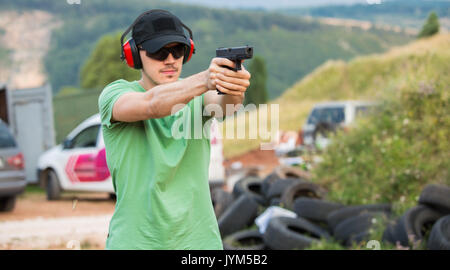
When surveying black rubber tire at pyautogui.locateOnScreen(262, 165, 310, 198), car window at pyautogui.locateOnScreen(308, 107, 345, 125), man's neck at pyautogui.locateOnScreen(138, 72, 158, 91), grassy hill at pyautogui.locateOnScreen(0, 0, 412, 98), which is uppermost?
grassy hill at pyautogui.locateOnScreen(0, 0, 412, 98)

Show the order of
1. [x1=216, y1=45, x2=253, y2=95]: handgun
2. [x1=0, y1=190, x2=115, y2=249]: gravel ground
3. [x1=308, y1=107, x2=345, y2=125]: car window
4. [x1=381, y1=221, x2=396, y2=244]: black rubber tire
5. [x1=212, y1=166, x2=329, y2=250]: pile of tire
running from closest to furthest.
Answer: [x1=216, y1=45, x2=253, y2=95]: handgun, [x1=381, y1=221, x2=396, y2=244]: black rubber tire, [x1=212, y1=166, x2=329, y2=250]: pile of tire, [x1=0, y1=190, x2=115, y2=249]: gravel ground, [x1=308, y1=107, x2=345, y2=125]: car window

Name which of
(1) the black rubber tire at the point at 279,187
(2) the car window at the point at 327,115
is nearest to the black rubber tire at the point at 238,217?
(1) the black rubber tire at the point at 279,187

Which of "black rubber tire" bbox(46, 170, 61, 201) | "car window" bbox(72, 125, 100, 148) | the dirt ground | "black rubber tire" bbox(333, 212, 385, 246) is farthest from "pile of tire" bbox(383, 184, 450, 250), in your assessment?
the dirt ground

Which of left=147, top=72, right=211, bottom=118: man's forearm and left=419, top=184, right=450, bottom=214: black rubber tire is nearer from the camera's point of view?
left=147, top=72, right=211, bottom=118: man's forearm

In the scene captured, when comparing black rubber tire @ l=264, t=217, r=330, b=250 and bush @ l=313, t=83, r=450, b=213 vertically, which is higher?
bush @ l=313, t=83, r=450, b=213

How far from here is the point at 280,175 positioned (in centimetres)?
914

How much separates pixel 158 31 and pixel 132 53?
0.20 meters

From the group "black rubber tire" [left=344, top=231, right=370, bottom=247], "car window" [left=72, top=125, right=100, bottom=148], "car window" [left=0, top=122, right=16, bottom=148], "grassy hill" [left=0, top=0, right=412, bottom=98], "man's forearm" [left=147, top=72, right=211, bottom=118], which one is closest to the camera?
"man's forearm" [left=147, top=72, right=211, bottom=118]

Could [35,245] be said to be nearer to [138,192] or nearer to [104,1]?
[138,192]

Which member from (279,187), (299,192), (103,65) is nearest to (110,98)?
(279,187)

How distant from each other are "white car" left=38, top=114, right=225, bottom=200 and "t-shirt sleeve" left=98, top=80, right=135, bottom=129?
797 cm

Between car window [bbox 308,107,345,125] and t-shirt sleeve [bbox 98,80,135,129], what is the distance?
522 inches

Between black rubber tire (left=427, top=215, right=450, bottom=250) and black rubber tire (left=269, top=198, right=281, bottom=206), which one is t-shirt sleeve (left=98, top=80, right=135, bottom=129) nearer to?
black rubber tire (left=427, top=215, right=450, bottom=250)

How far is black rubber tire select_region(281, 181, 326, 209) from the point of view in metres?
7.95
